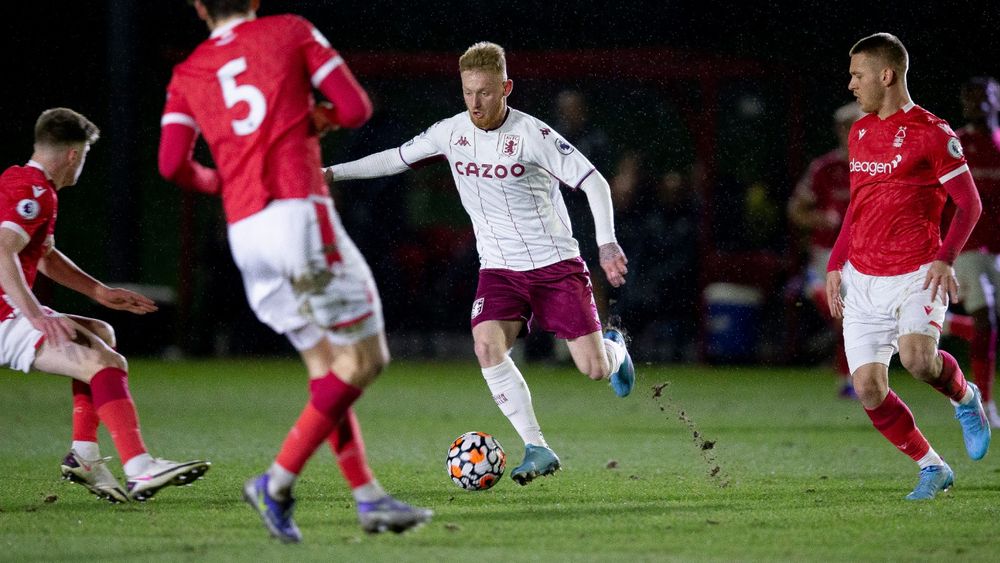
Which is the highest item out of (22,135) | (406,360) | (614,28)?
(614,28)

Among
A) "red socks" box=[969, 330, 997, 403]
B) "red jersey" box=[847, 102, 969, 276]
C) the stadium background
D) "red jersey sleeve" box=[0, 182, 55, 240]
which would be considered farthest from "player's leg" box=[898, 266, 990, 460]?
the stadium background

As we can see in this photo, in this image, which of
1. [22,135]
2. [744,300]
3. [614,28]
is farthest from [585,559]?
[22,135]

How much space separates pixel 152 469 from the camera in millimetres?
5859

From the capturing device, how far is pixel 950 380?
259 inches

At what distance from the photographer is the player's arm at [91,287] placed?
6266 mm

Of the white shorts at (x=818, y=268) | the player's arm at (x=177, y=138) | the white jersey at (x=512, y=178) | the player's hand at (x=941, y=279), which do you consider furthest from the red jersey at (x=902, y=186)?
the white shorts at (x=818, y=268)

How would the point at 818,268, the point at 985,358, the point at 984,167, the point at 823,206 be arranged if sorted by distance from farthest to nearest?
the point at 818,268, the point at 823,206, the point at 985,358, the point at 984,167

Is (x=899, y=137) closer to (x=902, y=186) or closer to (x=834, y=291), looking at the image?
(x=902, y=186)

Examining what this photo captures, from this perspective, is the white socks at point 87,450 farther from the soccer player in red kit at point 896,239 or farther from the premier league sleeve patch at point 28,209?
the soccer player in red kit at point 896,239

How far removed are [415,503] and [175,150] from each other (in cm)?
204

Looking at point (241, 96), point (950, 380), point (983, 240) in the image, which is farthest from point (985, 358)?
point (241, 96)

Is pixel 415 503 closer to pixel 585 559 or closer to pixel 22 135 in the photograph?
pixel 585 559

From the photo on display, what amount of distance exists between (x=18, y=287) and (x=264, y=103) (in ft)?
5.48

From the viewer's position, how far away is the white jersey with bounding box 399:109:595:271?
6961 mm
